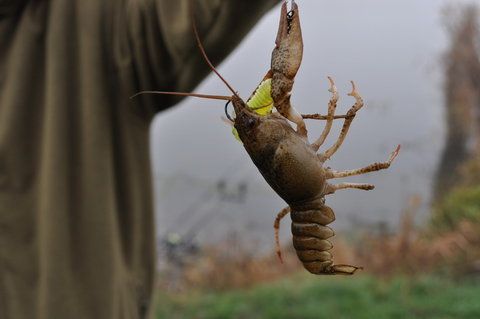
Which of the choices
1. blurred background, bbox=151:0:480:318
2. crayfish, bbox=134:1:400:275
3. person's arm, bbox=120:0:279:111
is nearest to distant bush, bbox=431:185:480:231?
blurred background, bbox=151:0:480:318

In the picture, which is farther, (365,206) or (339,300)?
(365,206)

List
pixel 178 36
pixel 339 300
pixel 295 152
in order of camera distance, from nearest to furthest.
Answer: pixel 295 152 → pixel 178 36 → pixel 339 300

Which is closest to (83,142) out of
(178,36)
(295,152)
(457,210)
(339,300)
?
(178,36)

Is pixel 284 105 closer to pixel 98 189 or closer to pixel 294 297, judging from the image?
pixel 98 189

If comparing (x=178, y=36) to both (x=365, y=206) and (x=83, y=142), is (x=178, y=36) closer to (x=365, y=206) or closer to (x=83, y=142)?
(x=83, y=142)

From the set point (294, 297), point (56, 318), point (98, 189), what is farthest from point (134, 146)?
point (294, 297)

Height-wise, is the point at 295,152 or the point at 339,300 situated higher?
the point at 295,152
